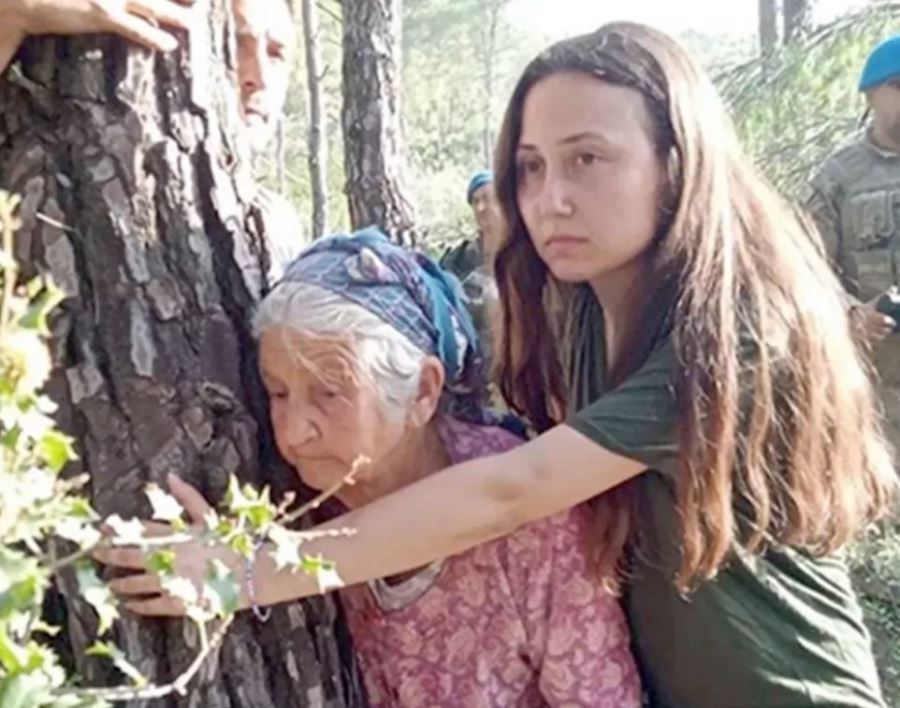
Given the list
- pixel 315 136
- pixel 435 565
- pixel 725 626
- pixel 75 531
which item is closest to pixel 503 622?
pixel 435 565

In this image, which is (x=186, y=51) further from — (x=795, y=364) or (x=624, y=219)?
(x=795, y=364)

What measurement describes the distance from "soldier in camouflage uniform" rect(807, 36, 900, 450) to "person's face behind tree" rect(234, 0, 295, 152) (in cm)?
347

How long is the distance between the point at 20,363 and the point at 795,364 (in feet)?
3.79

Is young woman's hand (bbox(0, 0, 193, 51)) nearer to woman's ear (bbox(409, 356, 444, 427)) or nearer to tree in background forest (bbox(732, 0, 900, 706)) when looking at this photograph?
woman's ear (bbox(409, 356, 444, 427))

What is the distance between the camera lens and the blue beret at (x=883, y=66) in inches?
208

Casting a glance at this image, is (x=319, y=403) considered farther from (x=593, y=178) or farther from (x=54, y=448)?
(x=54, y=448)

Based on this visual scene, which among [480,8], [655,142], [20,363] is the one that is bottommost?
[20,363]

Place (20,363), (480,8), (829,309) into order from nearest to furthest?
(20,363) → (829,309) → (480,8)

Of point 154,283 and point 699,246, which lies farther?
point 699,246

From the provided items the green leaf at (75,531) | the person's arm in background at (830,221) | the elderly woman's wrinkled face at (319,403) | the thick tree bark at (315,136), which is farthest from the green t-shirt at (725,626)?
the thick tree bark at (315,136)

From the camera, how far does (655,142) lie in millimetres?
1933

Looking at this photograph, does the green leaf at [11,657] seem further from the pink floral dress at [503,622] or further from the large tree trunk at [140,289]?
the pink floral dress at [503,622]

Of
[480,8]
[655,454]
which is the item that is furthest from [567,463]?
[480,8]

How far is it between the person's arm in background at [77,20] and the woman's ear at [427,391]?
1.56 ft
